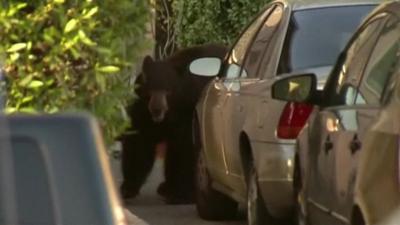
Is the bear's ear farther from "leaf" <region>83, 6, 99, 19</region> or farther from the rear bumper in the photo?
"leaf" <region>83, 6, 99, 19</region>

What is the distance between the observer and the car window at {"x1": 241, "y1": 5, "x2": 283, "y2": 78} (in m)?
10.4

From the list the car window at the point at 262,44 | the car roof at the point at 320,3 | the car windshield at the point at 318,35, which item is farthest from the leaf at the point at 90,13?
the car roof at the point at 320,3

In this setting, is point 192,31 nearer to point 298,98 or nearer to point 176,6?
point 176,6

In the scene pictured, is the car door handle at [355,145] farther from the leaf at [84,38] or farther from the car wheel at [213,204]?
the car wheel at [213,204]

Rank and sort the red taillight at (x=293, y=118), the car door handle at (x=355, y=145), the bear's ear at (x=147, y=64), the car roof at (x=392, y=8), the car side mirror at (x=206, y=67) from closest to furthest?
the car door handle at (x=355, y=145), the car roof at (x=392, y=8), the red taillight at (x=293, y=118), the car side mirror at (x=206, y=67), the bear's ear at (x=147, y=64)

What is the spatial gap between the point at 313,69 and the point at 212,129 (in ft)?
6.01

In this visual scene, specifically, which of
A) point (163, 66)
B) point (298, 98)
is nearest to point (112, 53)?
point (298, 98)

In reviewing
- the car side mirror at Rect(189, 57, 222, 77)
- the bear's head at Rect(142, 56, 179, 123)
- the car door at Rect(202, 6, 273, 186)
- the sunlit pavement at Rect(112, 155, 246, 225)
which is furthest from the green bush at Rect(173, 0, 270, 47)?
the car door at Rect(202, 6, 273, 186)

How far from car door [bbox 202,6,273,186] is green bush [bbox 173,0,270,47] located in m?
6.94

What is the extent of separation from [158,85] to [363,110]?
6.01 metres

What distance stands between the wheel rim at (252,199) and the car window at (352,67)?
1615 mm

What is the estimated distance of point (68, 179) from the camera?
3.78 meters

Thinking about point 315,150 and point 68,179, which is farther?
point 315,150

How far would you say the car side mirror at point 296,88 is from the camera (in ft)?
27.8
